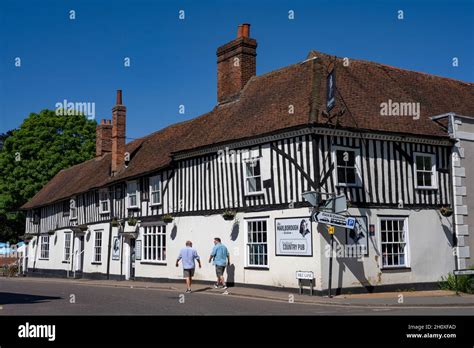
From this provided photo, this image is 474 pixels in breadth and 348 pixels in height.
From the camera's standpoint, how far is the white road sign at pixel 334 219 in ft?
54.4

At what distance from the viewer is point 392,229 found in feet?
61.8

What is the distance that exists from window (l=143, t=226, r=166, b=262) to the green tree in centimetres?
2146

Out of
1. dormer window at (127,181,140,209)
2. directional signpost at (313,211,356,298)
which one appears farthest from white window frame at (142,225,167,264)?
directional signpost at (313,211,356,298)

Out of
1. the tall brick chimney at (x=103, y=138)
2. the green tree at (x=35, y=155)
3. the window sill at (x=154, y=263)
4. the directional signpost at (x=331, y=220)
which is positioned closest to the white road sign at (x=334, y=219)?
the directional signpost at (x=331, y=220)

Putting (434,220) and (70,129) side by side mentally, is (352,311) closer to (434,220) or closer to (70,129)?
(434,220)

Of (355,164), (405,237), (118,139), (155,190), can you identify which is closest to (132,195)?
(155,190)

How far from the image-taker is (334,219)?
54.9 feet

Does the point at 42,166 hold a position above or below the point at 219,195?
above

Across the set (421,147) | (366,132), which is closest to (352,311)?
(366,132)

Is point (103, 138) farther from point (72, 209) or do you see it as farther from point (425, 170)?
point (425, 170)

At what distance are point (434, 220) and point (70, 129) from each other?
34375mm

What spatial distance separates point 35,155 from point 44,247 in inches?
422

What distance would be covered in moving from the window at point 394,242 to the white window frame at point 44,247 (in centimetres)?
2489

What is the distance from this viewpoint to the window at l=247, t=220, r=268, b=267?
19156 mm
